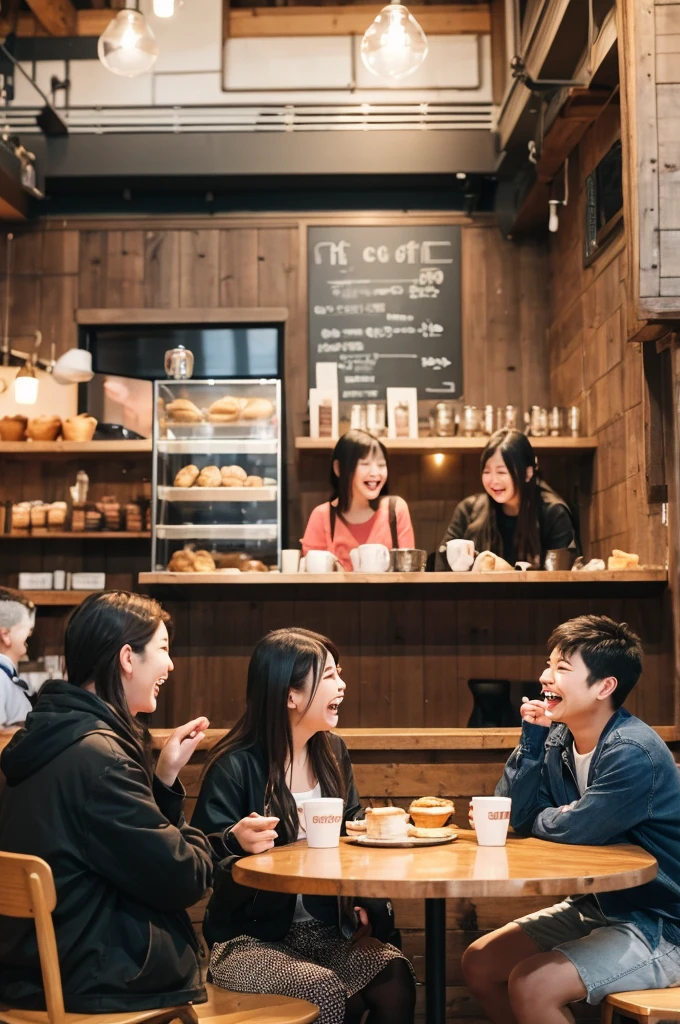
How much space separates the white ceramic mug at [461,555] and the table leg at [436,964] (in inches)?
86.3

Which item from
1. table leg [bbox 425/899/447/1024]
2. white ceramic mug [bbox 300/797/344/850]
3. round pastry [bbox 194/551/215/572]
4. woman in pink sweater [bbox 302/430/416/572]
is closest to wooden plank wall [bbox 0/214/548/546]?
round pastry [bbox 194/551/215/572]

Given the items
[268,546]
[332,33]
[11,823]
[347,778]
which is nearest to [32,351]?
[268,546]

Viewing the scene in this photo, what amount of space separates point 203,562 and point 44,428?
156 centimetres

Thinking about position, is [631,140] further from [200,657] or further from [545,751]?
[200,657]

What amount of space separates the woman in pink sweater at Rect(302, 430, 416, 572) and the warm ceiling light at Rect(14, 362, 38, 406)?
2193mm

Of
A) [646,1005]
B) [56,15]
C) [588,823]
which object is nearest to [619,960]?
[646,1005]

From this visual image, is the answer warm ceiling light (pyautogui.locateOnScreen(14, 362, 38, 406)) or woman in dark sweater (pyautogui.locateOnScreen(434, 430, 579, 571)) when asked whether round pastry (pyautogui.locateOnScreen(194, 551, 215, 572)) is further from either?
warm ceiling light (pyautogui.locateOnScreen(14, 362, 38, 406))

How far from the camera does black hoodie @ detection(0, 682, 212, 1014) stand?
2230mm

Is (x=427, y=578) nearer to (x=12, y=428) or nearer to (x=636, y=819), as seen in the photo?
(x=636, y=819)

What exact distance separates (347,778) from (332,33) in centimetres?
553

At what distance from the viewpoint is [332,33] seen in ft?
23.6

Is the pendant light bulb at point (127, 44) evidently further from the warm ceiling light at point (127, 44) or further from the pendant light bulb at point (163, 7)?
the pendant light bulb at point (163, 7)

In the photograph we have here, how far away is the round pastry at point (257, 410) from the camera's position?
6.09 meters

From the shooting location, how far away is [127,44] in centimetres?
456
